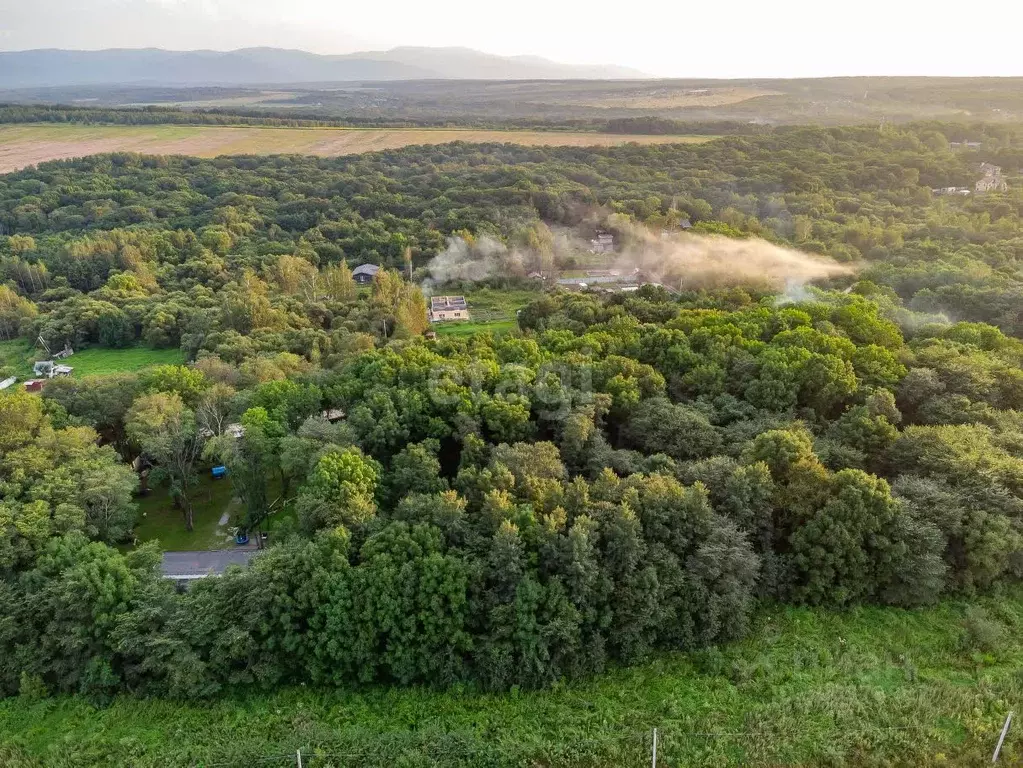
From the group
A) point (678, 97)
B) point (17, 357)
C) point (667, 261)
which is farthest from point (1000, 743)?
point (678, 97)

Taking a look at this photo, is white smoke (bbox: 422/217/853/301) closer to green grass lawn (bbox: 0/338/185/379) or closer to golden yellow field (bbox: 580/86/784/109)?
golden yellow field (bbox: 580/86/784/109)

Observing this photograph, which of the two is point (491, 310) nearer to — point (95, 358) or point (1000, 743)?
point (95, 358)

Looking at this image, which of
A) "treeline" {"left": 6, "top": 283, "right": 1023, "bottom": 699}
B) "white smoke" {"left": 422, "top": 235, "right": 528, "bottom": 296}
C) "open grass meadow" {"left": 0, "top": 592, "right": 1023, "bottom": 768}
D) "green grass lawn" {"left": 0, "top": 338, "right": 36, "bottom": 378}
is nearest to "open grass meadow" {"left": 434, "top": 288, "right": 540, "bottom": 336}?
"white smoke" {"left": 422, "top": 235, "right": 528, "bottom": 296}

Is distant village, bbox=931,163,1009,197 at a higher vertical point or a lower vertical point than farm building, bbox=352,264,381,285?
higher

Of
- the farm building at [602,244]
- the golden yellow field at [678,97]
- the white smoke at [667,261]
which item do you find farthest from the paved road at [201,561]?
the golden yellow field at [678,97]

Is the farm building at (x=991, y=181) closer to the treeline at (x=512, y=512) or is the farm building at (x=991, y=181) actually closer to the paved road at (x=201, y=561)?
the treeline at (x=512, y=512)

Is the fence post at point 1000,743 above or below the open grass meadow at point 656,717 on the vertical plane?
above
